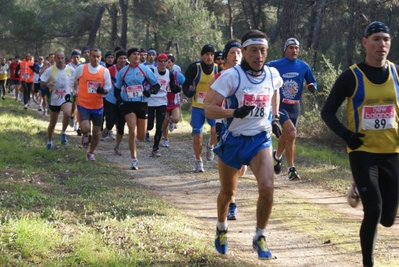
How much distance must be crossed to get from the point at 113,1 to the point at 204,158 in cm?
2307

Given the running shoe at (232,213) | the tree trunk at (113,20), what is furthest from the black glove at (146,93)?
the tree trunk at (113,20)

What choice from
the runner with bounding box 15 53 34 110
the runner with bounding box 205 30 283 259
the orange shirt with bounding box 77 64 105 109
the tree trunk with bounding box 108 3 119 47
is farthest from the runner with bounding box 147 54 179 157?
the tree trunk with bounding box 108 3 119 47

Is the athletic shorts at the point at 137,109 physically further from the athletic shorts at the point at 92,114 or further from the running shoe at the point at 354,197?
the running shoe at the point at 354,197

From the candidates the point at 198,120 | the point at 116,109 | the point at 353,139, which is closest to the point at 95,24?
the point at 116,109

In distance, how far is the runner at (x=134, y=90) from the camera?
11344 mm

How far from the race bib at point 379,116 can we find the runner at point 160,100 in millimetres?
8022

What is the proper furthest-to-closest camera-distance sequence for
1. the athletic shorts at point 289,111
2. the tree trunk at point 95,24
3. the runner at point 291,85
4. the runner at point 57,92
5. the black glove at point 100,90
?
the tree trunk at point 95,24 → the runner at point 57,92 → the black glove at point 100,90 → the runner at point 291,85 → the athletic shorts at point 289,111

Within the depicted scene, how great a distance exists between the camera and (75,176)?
1014 centimetres

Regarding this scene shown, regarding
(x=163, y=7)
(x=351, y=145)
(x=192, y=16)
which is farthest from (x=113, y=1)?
(x=351, y=145)

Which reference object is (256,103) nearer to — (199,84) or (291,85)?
(291,85)

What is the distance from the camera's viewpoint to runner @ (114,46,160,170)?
11.3 m

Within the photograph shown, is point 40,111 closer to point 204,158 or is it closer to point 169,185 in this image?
point 204,158

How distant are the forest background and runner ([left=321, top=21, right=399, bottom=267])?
12207mm

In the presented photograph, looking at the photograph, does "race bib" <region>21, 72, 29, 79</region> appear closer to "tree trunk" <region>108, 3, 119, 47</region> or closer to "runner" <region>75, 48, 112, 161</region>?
"tree trunk" <region>108, 3, 119, 47</region>
